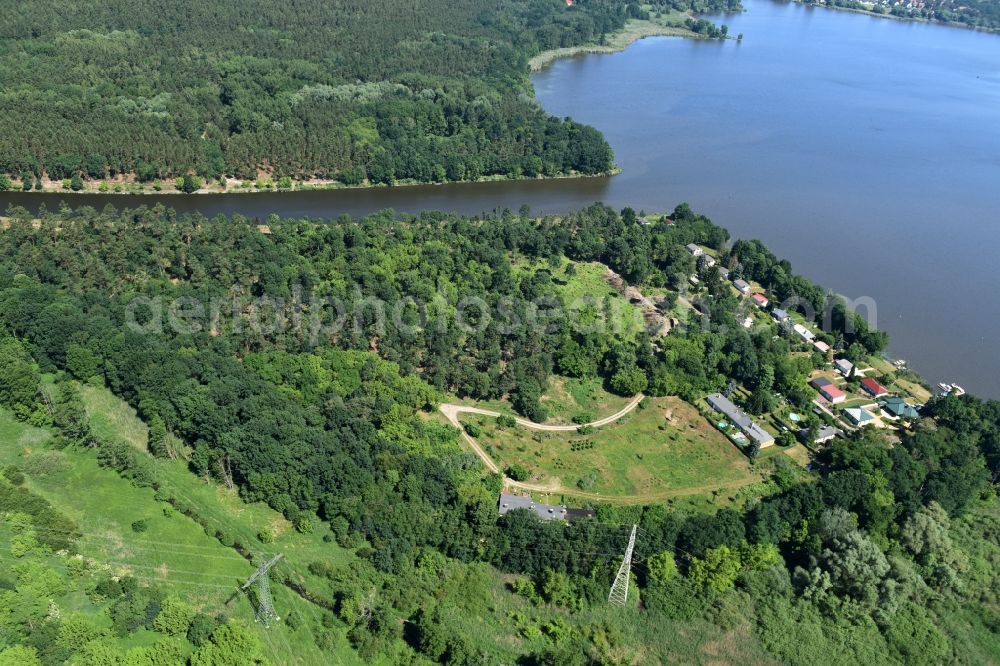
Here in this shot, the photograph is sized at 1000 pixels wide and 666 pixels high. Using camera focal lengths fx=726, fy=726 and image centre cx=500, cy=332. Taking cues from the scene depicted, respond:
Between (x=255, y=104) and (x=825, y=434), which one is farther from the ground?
(x=255, y=104)

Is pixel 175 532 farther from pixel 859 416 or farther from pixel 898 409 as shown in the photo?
pixel 898 409

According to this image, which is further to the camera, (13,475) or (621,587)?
(13,475)

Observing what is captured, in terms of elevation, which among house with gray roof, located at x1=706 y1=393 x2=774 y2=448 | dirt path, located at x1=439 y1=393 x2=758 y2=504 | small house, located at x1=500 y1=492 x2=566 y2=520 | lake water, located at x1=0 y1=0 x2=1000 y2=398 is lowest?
dirt path, located at x1=439 y1=393 x2=758 y2=504

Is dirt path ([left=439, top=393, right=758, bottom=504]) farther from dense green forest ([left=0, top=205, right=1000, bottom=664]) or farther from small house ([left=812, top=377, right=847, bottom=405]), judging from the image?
small house ([left=812, top=377, right=847, bottom=405])

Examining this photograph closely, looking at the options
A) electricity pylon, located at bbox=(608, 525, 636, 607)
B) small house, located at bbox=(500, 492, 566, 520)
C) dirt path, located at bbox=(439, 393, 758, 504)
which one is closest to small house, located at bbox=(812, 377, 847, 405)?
dirt path, located at bbox=(439, 393, 758, 504)

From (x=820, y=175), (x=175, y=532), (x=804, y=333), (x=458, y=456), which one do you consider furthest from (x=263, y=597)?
(x=820, y=175)

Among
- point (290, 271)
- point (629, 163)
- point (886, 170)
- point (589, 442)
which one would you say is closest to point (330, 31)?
point (629, 163)

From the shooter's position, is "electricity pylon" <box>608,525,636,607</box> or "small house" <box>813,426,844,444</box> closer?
"electricity pylon" <box>608,525,636,607</box>
